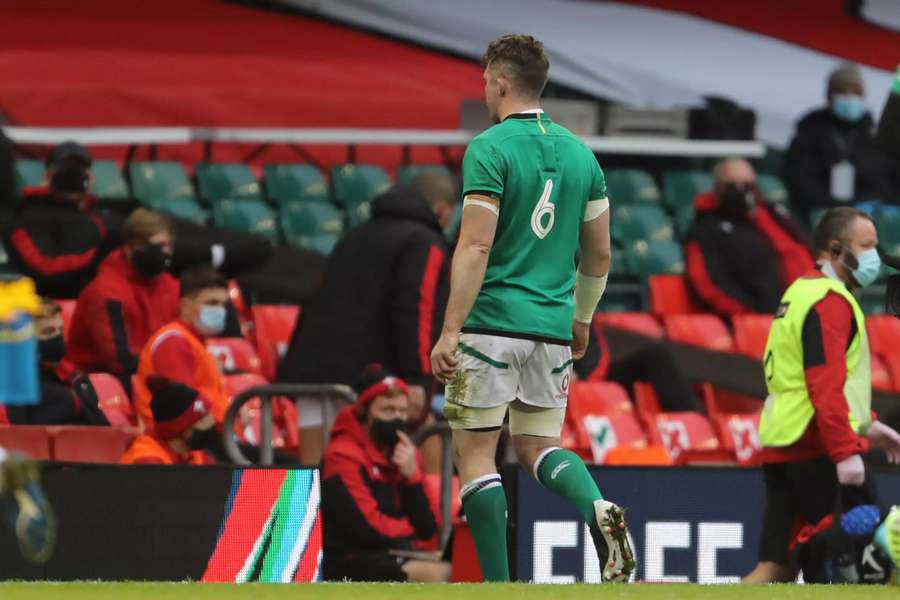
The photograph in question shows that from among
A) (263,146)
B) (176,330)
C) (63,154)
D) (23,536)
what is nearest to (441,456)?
(176,330)

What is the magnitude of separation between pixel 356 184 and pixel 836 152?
353 centimetres

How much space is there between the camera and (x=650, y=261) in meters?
14.8

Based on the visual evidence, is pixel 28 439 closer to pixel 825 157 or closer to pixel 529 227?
pixel 529 227

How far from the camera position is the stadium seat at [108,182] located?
43.7 ft

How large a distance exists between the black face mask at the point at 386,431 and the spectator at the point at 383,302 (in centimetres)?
91

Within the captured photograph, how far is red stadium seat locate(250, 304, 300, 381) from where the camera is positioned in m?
11.9

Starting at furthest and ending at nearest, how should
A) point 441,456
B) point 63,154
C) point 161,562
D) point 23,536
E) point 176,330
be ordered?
point 63,154
point 441,456
point 176,330
point 161,562
point 23,536

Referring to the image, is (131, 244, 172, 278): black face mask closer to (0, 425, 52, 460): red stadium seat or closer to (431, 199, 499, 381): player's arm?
(0, 425, 52, 460): red stadium seat

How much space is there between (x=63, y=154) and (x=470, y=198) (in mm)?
4716

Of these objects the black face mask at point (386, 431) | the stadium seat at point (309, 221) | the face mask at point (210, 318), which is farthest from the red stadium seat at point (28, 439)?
the stadium seat at point (309, 221)

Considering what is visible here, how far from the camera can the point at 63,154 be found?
10766 millimetres

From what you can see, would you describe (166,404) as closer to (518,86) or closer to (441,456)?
(441,456)

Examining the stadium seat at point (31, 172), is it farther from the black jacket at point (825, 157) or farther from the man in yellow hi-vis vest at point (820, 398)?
the man in yellow hi-vis vest at point (820, 398)

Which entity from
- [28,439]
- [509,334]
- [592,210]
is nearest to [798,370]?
[592,210]
